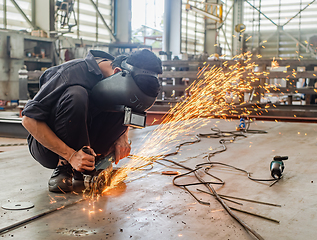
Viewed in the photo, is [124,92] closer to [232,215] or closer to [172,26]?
[232,215]

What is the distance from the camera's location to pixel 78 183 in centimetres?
162

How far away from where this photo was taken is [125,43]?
33.5 feet

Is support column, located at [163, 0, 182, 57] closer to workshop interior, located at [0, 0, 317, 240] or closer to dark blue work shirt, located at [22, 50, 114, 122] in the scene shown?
workshop interior, located at [0, 0, 317, 240]

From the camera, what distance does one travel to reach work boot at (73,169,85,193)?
1552 mm

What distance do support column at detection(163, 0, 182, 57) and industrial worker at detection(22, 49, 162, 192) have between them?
13.4 metres

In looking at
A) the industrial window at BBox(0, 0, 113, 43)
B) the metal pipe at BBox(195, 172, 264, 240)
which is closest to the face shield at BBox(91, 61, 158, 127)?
the metal pipe at BBox(195, 172, 264, 240)

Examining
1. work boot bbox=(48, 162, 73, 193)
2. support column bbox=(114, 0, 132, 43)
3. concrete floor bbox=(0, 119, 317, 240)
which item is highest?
support column bbox=(114, 0, 132, 43)

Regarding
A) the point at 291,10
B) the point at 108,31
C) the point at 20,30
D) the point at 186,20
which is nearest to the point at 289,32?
the point at 291,10

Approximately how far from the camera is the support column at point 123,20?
9.68 meters

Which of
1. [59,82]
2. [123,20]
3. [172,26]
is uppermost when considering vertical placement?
[172,26]

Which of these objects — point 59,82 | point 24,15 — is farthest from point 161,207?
point 24,15

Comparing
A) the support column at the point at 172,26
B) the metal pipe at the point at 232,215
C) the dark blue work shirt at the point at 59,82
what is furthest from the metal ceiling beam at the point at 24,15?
the metal pipe at the point at 232,215

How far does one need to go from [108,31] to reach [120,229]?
1474 cm

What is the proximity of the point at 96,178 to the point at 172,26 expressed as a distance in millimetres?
13954
